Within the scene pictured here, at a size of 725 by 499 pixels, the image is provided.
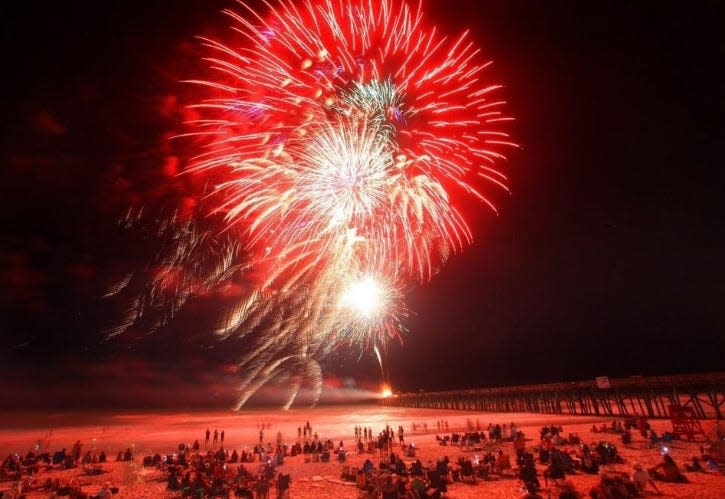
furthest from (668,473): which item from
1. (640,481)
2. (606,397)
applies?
(606,397)

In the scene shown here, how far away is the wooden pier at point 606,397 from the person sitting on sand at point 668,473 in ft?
53.7

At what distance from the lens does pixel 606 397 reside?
127ft

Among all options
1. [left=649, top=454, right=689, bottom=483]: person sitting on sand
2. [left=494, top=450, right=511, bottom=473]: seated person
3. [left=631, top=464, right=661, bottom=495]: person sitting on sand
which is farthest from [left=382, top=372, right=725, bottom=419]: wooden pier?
[left=631, top=464, right=661, bottom=495]: person sitting on sand

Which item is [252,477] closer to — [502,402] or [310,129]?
[310,129]

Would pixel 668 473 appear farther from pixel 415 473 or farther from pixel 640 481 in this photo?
pixel 415 473

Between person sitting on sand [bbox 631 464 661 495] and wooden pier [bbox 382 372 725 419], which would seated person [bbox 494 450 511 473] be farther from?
wooden pier [bbox 382 372 725 419]

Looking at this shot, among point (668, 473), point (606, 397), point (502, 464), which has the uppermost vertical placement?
point (606, 397)

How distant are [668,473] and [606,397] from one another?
33088 millimetres

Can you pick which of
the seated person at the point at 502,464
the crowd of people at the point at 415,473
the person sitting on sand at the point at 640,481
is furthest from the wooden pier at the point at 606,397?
the person sitting on sand at the point at 640,481

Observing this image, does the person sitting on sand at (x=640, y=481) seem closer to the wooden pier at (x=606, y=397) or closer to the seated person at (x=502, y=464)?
the seated person at (x=502, y=464)

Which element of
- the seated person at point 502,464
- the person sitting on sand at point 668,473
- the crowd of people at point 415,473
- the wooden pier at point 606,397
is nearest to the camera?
the crowd of people at point 415,473

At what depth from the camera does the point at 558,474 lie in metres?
11.4

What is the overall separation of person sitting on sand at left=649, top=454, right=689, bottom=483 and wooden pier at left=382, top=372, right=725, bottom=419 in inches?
644

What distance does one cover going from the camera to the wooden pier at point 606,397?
27.3 m
